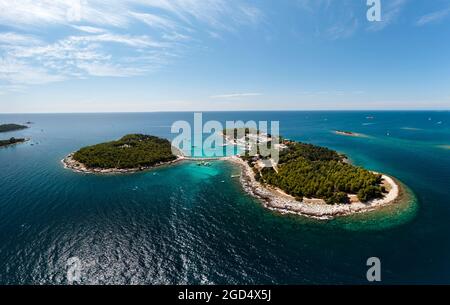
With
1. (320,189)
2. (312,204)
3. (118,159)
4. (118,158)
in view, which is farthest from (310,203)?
(118,158)

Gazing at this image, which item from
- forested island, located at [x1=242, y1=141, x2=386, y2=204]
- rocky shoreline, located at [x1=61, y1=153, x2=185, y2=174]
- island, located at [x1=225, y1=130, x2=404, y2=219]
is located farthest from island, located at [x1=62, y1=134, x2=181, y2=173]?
forested island, located at [x1=242, y1=141, x2=386, y2=204]

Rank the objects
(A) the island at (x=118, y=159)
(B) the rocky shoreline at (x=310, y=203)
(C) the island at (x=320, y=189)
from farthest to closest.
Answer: (A) the island at (x=118, y=159)
(C) the island at (x=320, y=189)
(B) the rocky shoreline at (x=310, y=203)

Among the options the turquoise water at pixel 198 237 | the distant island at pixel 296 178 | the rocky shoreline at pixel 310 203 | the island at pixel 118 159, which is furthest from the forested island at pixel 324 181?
the island at pixel 118 159

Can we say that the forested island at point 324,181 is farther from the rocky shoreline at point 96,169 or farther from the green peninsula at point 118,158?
the green peninsula at point 118,158

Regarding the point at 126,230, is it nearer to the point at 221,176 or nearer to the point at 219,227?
the point at 219,227

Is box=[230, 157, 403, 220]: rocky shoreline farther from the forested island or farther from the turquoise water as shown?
the turquoise water

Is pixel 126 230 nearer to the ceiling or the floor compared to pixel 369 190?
nearer to the floor
